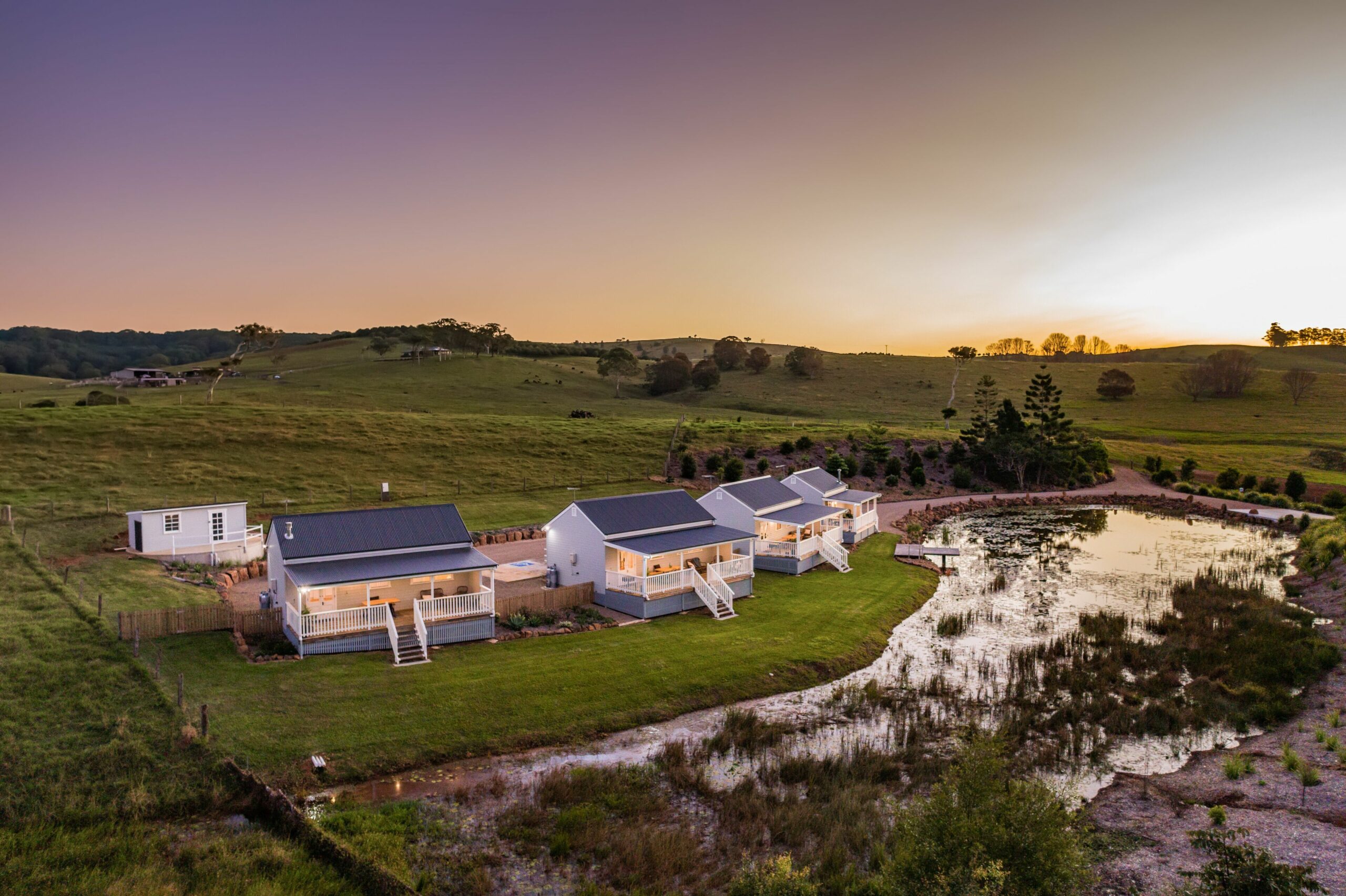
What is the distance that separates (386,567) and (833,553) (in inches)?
803

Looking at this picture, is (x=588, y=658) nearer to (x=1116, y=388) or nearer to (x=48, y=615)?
(x=48, y=615)

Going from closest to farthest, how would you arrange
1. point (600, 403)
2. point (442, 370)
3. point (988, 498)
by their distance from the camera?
point (988, 498), point (600, 403), point (442, 370)

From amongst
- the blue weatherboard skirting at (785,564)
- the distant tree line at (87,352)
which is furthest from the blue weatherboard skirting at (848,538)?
the distant tree line at (87,352)

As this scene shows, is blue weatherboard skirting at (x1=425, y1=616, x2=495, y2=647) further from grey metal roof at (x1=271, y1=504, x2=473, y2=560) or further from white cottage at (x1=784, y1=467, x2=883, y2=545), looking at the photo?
white cottage at (x1=784, y1=467, x2=883, y2=545)

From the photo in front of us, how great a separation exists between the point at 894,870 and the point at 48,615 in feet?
80.1

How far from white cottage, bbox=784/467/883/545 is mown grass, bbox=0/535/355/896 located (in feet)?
97.6

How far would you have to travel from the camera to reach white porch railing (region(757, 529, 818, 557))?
3388 cm

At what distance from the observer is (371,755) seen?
1591cm

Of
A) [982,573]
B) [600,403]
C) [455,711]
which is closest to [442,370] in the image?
[600,403]

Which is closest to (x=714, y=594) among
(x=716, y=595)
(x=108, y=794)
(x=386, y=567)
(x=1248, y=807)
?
(x=716, y=595)

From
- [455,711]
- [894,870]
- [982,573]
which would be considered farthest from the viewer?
[982,573]

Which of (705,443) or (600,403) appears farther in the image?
(600,403)

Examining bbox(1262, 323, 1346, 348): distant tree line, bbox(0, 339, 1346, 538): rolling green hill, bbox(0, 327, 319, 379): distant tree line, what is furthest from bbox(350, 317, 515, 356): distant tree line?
bbox(1262, 323, 1346, 348): distant tree line

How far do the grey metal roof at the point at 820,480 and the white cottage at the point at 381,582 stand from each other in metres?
22.1
